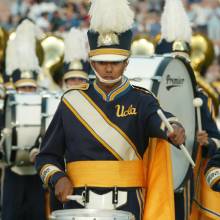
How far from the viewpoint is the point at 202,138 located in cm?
916

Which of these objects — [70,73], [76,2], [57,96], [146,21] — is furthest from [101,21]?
[76,2]

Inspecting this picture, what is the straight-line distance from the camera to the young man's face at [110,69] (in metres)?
7.03

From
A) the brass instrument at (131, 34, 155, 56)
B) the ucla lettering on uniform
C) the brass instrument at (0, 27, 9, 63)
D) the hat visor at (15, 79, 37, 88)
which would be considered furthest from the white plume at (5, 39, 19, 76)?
the ucla lettering on uniform

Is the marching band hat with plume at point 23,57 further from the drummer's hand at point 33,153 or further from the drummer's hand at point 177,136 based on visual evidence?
the drummer's hand at point 177,136

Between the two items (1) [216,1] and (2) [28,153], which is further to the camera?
(1) [216,1]

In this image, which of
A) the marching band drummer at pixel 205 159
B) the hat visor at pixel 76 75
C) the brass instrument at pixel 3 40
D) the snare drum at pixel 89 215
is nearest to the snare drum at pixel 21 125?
the hat visor at pixel 76 75

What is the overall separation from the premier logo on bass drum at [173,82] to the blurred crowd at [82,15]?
31.6 feet

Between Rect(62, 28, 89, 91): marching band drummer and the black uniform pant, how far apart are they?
1049 mm

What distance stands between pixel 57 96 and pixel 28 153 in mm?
615

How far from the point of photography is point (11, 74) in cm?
1313

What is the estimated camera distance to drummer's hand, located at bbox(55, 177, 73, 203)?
6.88 m

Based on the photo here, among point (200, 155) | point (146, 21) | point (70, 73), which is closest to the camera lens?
point (200, 155)

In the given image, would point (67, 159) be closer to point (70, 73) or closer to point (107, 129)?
point (107, 129)

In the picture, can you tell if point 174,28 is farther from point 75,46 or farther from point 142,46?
point 142,46
